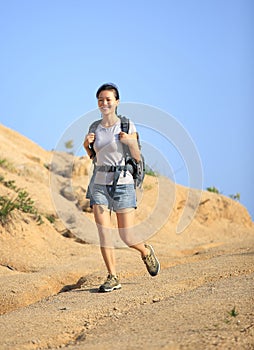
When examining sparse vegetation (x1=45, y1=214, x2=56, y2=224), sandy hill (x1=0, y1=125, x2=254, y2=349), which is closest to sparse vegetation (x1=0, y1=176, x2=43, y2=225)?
sandy hill (x1=0, y1=125, x2=254, y2=349)

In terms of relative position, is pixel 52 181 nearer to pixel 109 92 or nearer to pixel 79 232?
pixel 79 232

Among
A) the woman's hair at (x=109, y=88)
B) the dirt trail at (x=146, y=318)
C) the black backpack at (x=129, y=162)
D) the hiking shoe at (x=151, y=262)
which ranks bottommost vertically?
the dirt trail at (x=146, y=318)

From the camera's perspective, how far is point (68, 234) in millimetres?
11820

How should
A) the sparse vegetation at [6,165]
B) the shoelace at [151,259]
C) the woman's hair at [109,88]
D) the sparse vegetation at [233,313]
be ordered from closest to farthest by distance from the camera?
the sparse vegetation at [233,313]
the woman's hair at [109,88]
the shoelace at [151,259]
the sparse vegetation at [6,165]

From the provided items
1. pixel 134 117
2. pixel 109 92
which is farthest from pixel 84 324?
pixel 134 117

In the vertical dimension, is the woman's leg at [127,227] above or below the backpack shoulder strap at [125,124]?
below

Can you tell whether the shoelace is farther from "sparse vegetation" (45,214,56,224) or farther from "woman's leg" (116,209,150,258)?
"sparse vegetation" (45,214,56,224)

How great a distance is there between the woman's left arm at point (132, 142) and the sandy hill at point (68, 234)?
133 cm

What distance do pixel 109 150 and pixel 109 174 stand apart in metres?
0.24

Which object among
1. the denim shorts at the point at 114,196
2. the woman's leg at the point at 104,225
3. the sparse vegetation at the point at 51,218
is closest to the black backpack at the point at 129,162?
the denim shorts at the point at 114,196

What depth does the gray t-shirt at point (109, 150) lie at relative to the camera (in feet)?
19.2

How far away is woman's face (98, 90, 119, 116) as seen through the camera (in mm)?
5957

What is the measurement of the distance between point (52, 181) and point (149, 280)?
9.20m

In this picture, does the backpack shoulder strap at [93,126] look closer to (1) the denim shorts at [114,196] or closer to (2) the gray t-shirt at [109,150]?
(2) the gray t-shirt at [109,150]
